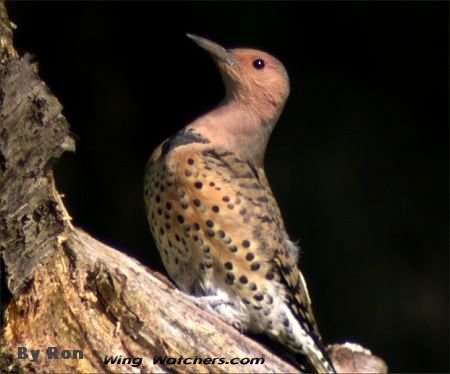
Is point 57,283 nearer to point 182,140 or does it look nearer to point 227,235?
point 227,235

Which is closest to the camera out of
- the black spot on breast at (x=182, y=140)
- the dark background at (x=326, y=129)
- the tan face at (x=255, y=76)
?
the black spot on breast at (x=182, y=140)

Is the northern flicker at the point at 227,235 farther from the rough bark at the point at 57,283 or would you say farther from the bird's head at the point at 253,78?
the rough bark at the point at 57,283

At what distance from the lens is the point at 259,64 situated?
→ 5.95 metres

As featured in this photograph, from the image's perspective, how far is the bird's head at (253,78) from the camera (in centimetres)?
595

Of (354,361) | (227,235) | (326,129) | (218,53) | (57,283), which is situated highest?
(218,53)

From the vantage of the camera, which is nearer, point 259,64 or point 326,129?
point 259,64

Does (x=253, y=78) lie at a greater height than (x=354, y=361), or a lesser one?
greater

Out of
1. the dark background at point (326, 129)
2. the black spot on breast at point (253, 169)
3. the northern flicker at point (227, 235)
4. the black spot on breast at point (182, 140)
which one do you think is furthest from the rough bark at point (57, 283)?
the dark background at point (326, 129)

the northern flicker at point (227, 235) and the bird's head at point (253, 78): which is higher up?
the bird's head at point (253, 78)

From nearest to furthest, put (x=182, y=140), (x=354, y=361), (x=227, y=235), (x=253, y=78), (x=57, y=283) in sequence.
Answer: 1. (x=57, y=283)
2. (x=227, y=235)
3. (x=182, y=140)
4. (x=354, y=361)
5. (x=253, y=78)

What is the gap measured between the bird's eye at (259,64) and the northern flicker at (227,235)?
31cm

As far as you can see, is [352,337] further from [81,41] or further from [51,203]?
[51,203]

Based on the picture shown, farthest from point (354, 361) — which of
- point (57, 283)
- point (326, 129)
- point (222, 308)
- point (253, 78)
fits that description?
point (326, 129)

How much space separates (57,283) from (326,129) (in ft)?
11.7
